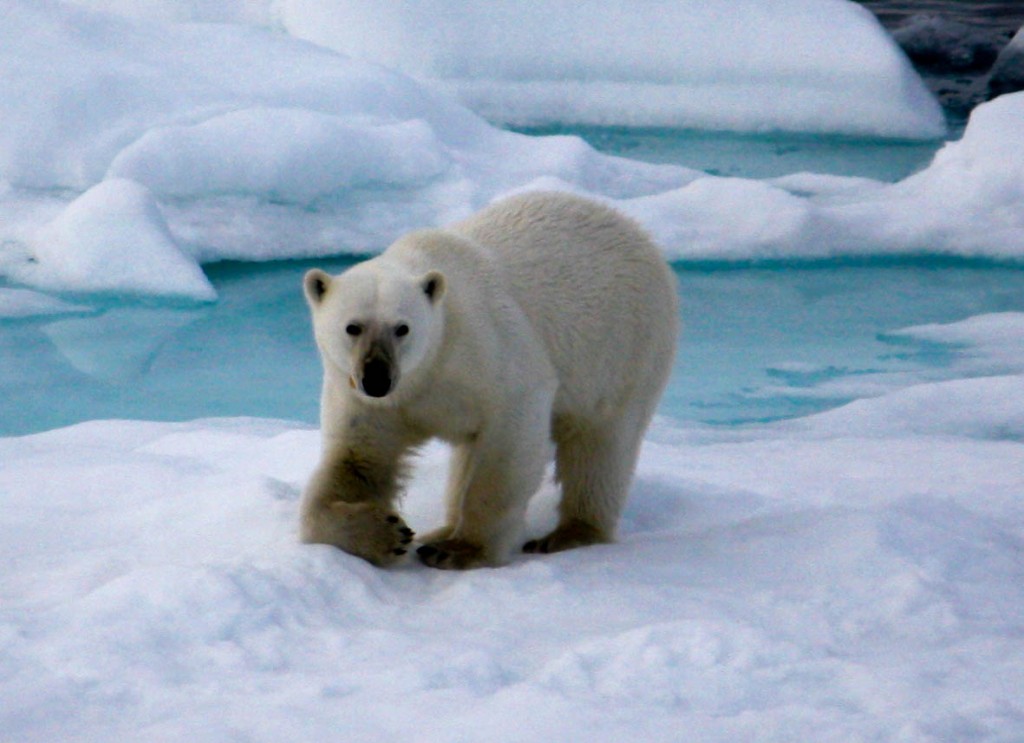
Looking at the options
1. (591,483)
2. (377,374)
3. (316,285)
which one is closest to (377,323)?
(377,374)

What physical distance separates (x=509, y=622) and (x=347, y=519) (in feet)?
1.70

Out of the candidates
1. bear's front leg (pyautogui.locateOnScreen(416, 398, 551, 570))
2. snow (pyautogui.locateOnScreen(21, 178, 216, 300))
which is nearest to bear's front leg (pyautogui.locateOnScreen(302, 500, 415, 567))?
bear's front leg (pyautogui.locateOnScreen(416, 398, 551, 570))

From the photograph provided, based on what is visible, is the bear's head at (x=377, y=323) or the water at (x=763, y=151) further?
the water at (x=763, y=151)

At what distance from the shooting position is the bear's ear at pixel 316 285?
258 cm

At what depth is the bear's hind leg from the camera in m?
3.10

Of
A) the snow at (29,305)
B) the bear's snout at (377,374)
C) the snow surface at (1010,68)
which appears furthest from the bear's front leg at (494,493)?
the snow surface at (1010,68)

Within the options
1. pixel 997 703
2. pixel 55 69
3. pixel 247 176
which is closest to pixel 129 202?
pixel 247 176

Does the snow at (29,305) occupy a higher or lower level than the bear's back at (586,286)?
lower

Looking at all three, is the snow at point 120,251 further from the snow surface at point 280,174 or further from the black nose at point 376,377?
the black nose at point 376,377

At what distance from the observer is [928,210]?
8438 millimetres

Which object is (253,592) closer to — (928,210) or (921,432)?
(921,432)

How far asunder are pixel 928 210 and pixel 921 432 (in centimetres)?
367

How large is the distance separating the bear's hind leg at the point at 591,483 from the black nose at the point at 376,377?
33.5 inches

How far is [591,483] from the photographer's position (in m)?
3.12
